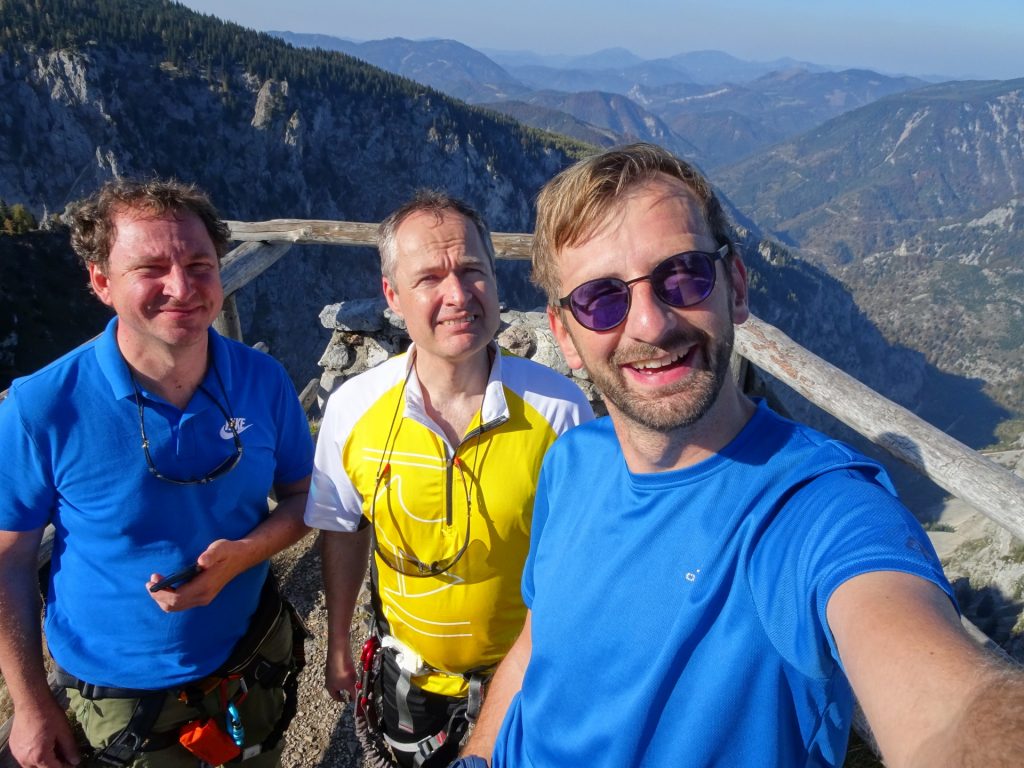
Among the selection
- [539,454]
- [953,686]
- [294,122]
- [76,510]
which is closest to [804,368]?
[539,454]

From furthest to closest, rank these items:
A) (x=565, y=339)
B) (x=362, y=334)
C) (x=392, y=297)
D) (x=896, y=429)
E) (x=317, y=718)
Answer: (x=362, y=334)
(x=317, y=718)
(x=896, y=429)
(x=392, y=297)
(x=565, y=339)

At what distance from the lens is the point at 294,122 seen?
98.3 meters

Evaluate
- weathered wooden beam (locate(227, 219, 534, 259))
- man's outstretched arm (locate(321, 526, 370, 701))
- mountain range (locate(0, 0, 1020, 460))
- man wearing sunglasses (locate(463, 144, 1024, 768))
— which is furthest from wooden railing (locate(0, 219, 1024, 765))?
mountain range (locate(0, 0, 1020, 460))

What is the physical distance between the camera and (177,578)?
2.36 m

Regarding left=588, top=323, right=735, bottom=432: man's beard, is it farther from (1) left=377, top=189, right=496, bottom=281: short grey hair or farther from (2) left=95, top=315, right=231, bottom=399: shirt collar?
(2) left=95, top=315, right=231, bottom=399: shirt collar

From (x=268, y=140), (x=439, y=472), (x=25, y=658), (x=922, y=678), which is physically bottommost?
(x=25, y=658)

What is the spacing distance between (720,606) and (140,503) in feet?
6.73

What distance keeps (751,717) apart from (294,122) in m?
111

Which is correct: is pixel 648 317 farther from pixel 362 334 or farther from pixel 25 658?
pixel 362 334

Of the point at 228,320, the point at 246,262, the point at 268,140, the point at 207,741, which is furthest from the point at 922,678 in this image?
the point at 268,140

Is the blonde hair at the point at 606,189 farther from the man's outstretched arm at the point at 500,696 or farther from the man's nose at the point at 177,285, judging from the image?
the man's nose at the point at 177,285

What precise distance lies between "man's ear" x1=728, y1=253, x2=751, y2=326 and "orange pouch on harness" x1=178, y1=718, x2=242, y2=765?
2.61 m

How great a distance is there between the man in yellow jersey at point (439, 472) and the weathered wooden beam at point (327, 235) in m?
2.74

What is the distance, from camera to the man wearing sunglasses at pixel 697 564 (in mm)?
1177
